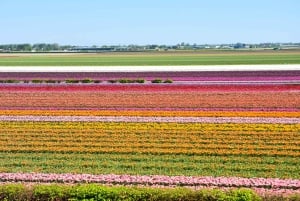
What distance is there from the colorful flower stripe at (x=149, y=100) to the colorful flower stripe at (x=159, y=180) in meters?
12.9

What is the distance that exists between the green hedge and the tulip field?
2.05m

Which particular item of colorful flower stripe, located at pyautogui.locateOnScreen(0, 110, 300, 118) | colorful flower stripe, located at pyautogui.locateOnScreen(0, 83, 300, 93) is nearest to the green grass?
colorful flower stripe, located at pyautogui.locateOnScreen(0, 110, 300, 118)

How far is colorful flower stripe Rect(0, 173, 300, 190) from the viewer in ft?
44.1

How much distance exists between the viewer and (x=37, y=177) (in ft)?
47.4

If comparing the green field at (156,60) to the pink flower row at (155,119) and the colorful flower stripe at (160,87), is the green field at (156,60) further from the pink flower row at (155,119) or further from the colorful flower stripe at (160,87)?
the pink flower row at (155,119)

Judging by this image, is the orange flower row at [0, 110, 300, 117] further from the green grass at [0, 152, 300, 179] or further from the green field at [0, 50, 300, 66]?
the green field at [0, 50, 300, 66]

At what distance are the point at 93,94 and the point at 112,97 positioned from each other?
2183 millimetres

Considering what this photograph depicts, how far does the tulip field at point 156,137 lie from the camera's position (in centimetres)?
1458

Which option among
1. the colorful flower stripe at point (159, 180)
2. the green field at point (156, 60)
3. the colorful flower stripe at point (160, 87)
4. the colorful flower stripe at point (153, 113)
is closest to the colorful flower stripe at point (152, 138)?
the colorful flower stripe at point (153, 113)

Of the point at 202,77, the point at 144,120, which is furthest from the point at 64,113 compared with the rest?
the point at 202,77

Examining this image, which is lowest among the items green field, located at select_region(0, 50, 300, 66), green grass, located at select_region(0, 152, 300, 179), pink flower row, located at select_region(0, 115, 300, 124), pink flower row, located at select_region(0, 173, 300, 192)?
green field, located at select_region(0, 50, 300, 66)

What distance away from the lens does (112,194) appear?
11539 millimetres

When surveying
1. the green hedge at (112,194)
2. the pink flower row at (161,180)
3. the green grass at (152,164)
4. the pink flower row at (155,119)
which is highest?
the green hedge at (112,194)

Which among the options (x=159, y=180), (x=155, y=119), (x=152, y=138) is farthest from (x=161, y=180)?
(x=155, y=119)
